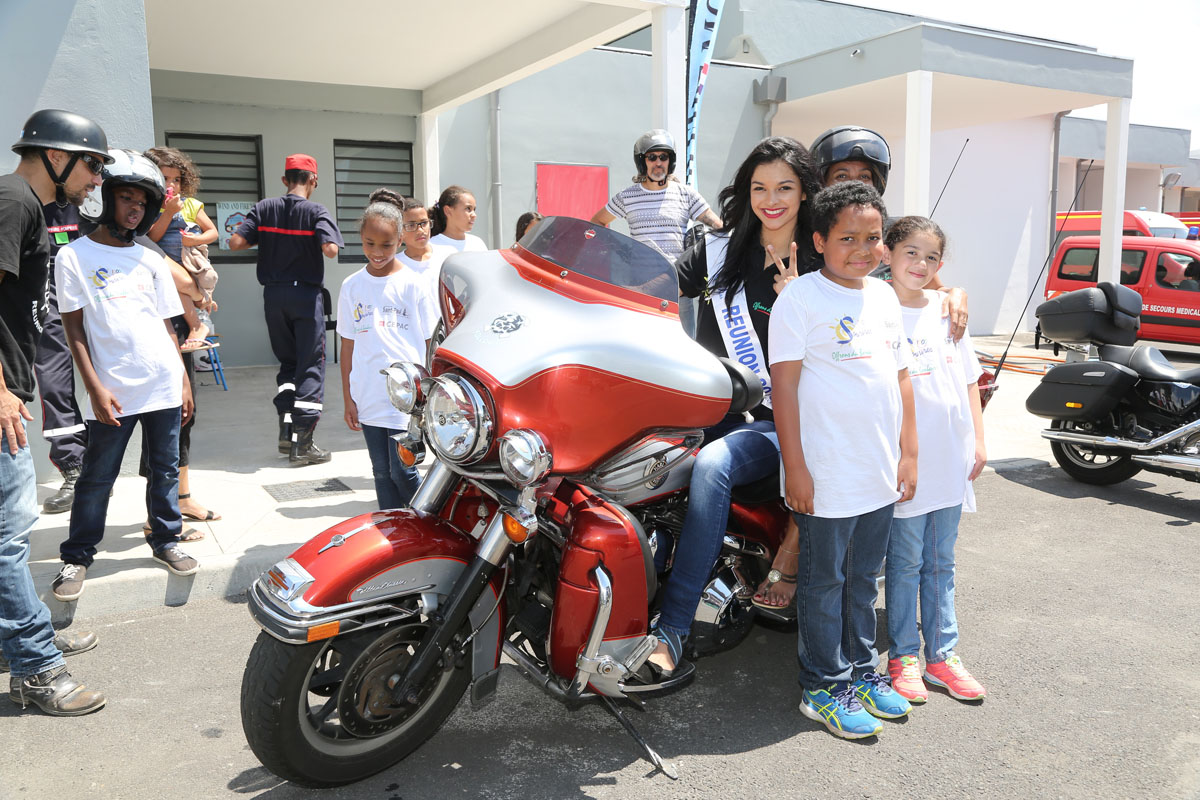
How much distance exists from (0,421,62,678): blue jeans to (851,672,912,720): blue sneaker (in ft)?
9.54

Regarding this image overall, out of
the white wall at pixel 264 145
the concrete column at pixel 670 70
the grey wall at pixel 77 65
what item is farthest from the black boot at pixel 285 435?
the white wall at pixel 264 145

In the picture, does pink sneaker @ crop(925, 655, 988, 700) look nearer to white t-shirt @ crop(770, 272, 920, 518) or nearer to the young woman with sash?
white t-shirt @ crop(770, 272, 920, 518)

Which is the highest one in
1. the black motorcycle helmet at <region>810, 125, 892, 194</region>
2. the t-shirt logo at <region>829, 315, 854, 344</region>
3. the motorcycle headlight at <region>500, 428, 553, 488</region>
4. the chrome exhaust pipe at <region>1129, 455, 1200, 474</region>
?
the black motorcycle helmet at <region>810, 125, 892, 194</region>

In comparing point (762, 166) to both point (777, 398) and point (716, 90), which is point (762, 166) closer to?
point (777, 398)

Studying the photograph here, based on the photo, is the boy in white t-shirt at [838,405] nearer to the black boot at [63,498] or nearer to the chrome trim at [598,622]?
the chrome trim at [598,622]

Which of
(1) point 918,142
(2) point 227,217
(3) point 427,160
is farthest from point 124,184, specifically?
(1) point 918,142

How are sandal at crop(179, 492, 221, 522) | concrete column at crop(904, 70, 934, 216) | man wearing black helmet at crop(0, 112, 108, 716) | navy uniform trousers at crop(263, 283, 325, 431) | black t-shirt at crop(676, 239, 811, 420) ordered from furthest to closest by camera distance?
concrete column at crop(904, 70, 934, 216)
navy uniform trousers at crop(263, 283, 325, 431)
sandal at crop(179, 492, 221, 522)
black t-shirt at crop(676, 239, 811, 420)
man wearing black helmet at crop(0, 112, 108, 716)

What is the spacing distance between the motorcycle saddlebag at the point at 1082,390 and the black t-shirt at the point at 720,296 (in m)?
3.92

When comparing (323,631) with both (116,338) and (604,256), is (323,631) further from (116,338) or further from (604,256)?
(116,338)

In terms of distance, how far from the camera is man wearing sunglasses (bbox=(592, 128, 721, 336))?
660 cm

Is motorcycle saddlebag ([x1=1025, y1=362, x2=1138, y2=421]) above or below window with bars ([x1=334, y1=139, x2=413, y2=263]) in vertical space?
below

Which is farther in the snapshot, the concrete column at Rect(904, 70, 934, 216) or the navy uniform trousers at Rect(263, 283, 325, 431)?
the concrete column at Rect(904, 70, 934, 216)

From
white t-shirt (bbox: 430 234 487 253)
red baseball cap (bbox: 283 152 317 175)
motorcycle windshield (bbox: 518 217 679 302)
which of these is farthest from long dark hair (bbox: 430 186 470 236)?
motorcycle windshield (bbox: 518 217 679 302)

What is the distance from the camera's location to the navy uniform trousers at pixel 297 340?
6.96m
